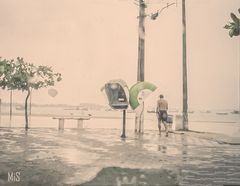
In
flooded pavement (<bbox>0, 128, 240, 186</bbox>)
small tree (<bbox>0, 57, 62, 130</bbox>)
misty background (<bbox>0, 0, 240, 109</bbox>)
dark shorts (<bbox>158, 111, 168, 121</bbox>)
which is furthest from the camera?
dark shorts (<bbox>158, 111, 168, 121</bbox>)

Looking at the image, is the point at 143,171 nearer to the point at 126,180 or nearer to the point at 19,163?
the point at 126,180

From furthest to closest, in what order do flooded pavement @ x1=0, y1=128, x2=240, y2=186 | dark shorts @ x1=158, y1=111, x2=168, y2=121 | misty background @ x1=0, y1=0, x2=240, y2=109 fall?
dark shorts @ x1=158, y1=111, x2=168, y2=121, misty background @ x1=0, y1=0, x2=240, y2=109, flooded pavement @ x1=0, y1=128, x2=240, y2=186

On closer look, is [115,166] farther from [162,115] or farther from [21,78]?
[21,78]

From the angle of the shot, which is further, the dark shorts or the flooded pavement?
the dark shorts

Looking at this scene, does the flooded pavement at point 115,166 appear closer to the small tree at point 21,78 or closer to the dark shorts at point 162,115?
the small tree at point 21,78

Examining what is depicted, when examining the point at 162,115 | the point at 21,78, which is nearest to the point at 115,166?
the point at 162,115

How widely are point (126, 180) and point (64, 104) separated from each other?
2.88 m

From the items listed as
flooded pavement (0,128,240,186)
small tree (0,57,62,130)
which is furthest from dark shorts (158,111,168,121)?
small tree (0,57,62,130)

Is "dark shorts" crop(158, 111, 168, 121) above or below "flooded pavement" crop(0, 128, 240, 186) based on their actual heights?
above

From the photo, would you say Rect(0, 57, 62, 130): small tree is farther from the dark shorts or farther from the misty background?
Answer: the dark shorts

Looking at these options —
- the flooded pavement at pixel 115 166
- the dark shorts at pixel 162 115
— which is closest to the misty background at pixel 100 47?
the flooded pavement at pixel 115 166

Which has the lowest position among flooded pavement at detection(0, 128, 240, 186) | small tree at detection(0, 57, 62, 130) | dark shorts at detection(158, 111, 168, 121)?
flooded pavement at detection(0, 128, 240, 186)

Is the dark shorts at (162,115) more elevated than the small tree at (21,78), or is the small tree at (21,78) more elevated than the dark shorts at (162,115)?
the small tree at (21,78)

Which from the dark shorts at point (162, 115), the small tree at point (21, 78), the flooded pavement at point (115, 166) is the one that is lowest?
the flooded pavement at point (115, 166)
